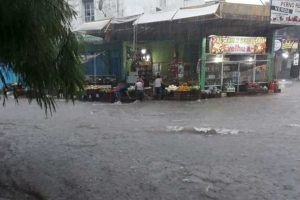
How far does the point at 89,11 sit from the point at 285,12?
1489cm

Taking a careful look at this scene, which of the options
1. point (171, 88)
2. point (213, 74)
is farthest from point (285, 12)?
point (171, 88)

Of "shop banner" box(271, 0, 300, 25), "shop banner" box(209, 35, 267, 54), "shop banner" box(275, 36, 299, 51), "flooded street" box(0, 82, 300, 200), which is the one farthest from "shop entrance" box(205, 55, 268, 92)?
"shop banner" box(275, 36, 299, 51)

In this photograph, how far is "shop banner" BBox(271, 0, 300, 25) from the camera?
848 inches

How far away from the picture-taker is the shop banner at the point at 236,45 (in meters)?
22.7

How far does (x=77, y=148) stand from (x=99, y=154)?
890 mm

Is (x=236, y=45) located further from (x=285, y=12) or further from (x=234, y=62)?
(x=285, y=12)

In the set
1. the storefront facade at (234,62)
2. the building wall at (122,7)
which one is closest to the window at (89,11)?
the building wall at (122,7)

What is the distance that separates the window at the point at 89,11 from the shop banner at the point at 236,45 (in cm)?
1190

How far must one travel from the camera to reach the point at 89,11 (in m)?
31.5

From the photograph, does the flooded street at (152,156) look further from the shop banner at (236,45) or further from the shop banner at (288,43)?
the shop banner at (288,43)

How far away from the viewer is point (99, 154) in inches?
372

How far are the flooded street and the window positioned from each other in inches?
647

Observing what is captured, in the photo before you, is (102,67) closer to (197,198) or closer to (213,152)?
(213,152)

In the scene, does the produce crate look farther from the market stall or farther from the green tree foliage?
the green tree foliage
